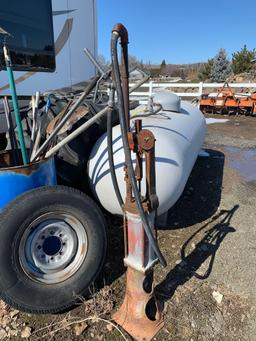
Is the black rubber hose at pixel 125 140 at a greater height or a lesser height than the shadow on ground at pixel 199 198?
greater

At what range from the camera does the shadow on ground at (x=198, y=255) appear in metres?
2.45

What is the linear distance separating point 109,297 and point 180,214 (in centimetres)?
150

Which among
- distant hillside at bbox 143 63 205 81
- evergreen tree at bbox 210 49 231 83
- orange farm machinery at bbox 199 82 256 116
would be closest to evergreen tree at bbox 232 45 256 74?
evergreen tree at bbox 210 49 231 83

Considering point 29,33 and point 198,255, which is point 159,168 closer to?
point 198,255

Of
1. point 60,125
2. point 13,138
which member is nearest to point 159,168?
point 60,125

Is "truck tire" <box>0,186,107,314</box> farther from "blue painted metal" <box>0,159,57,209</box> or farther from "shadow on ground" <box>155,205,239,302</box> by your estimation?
"shadow on ground" <box>155,205,239,302</box>

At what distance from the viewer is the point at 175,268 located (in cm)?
265

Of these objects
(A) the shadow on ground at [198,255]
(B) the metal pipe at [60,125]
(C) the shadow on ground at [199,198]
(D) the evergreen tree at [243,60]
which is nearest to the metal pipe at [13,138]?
(B) the metal pipe at [60,125]

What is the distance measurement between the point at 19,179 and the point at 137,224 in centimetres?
91

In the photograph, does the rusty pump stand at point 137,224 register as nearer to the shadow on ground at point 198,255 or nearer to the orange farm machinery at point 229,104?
the shadow on ground at point 198,255

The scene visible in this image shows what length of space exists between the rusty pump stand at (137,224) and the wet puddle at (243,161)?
3.13 metres

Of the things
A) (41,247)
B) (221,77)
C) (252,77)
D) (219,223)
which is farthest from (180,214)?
(221,77)

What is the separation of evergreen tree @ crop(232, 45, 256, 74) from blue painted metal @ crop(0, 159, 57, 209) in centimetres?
2289

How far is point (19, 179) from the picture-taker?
223 centimetres
